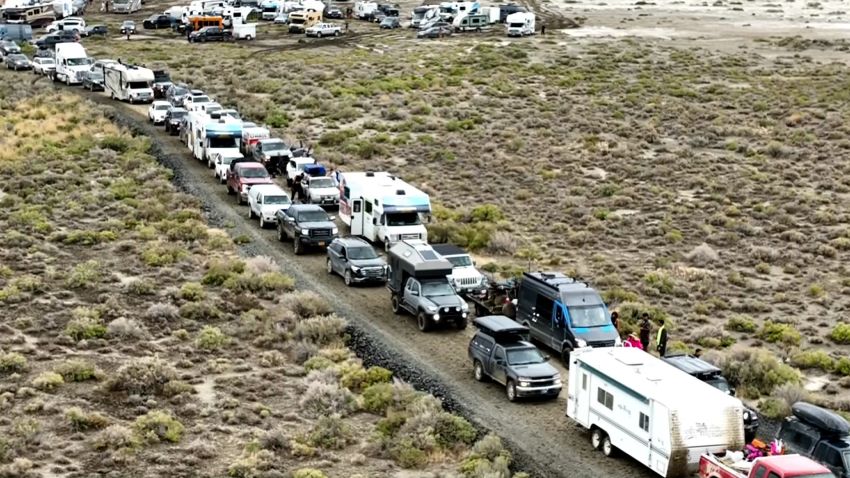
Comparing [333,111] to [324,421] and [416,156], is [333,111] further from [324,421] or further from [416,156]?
[324,421]

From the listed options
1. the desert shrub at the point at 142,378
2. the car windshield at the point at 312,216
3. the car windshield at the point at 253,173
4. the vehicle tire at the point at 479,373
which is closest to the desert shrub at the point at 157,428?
the desert shrub at the point at 142,378

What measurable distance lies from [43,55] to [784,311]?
67768 mm

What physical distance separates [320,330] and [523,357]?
23.3 ft

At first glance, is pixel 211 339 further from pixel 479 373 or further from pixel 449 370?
pixel 479 373

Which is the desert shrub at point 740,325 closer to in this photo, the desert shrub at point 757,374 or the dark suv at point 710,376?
the desert shrub at point 757,374

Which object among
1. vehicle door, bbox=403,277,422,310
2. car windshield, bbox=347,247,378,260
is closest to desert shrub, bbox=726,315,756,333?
vehicle door, bbox=403,277,422,310

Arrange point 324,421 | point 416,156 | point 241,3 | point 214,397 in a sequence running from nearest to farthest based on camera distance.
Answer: point 324,421
point 214,397
point 416,156
point 241,3

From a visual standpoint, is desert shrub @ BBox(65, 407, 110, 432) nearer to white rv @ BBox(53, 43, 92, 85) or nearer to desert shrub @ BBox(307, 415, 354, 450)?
desert shrub @ BBox(307, 415, 354, 450)

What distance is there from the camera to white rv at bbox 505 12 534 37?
379 ft

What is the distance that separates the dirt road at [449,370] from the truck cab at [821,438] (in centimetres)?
323

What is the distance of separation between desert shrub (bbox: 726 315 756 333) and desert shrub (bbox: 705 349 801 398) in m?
4.27

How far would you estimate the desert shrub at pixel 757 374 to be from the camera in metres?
31.7

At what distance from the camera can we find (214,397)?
30281mm

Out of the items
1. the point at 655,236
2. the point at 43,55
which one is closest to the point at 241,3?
Answer: the point at 43,55
